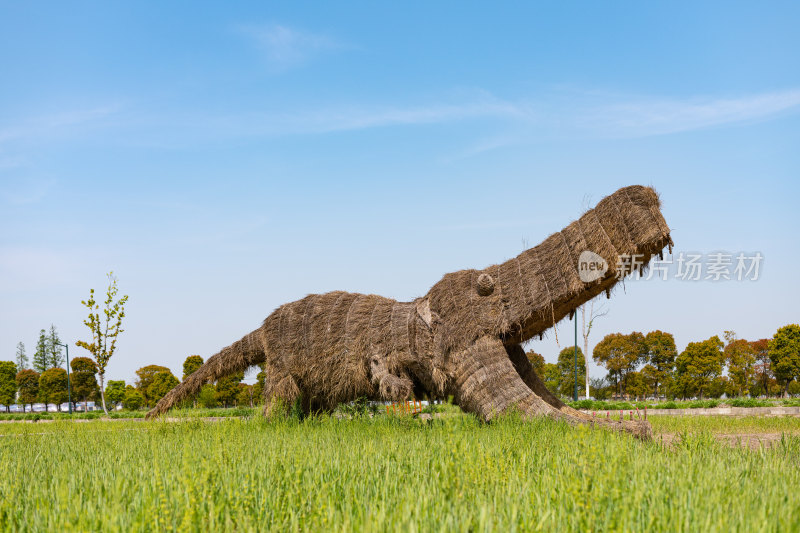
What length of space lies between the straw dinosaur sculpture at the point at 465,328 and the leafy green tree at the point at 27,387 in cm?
4363

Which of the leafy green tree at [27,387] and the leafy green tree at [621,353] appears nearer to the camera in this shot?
the leafy green tree at [621,353]

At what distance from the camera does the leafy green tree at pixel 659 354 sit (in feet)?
127

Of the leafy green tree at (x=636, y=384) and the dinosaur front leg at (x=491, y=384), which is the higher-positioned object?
the dinosaur front leg at (x=491, y=384)

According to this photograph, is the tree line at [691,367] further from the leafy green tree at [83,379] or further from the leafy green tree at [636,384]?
the leafy green tree at [83,379]

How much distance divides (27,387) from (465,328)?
158 feet

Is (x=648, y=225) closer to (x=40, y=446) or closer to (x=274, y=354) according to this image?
(x=274, y=354)

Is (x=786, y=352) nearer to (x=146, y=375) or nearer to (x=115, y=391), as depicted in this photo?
(x=146, y=375)

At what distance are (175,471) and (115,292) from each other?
2607cm

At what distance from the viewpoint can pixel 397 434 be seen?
752 centimetres

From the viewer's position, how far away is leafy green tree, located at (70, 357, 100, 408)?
40.4 metres

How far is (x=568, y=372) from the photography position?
4519cm

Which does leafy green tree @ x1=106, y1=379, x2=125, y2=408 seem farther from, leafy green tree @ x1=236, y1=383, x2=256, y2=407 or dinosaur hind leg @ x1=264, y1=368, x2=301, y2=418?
dinosaur hind leg @ x1=264, y1=368, x2=301, y2=418

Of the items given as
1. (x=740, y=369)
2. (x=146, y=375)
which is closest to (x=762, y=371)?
(x=740, y=369)

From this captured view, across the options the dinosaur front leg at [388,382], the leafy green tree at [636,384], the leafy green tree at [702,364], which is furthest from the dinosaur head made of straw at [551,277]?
the leafy green tree at [636,384]
